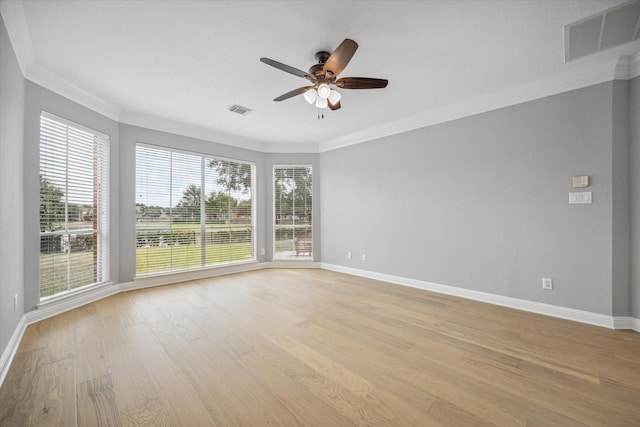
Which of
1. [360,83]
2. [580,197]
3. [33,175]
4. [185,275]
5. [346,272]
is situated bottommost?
[346,272]

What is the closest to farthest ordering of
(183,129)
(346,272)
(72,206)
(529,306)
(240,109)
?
(529,306) < (72,206) < (240,109) < (183,129) < (346,272)

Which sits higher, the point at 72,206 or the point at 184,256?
the point at 72,206

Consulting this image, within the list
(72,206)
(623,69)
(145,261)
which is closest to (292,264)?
(145,261)

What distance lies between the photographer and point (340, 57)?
2.17m

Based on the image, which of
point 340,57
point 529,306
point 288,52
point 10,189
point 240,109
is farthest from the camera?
point 240,109

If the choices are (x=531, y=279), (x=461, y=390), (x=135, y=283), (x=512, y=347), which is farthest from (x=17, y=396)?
(x=531, y=279)

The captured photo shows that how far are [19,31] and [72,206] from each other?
1976 mm

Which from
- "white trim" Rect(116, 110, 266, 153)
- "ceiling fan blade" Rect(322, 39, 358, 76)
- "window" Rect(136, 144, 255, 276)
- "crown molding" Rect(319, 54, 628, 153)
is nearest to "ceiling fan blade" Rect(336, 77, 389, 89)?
"ceiling fan blade" Rect(322, 39, 358, 76)

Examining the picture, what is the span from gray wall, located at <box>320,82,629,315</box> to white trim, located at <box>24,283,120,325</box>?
409 cm

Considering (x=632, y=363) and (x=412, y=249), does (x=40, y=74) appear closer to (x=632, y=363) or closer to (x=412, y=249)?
(x=412, y=249)

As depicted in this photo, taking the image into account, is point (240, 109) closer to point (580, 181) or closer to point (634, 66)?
point (580, 181)

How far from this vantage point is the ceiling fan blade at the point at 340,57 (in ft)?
6.58

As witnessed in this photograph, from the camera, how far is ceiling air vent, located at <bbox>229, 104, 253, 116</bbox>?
379 centimetres

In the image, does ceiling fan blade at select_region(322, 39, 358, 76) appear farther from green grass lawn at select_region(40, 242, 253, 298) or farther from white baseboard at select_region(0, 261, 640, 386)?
green grass lawn at select_region(40, 242, 253, 298)
